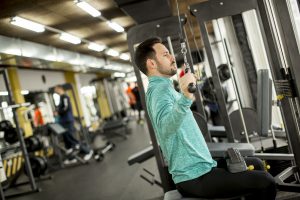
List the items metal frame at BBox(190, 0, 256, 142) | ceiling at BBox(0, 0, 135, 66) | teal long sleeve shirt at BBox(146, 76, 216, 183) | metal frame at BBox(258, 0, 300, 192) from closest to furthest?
teal long sleeve shirt at BBox(146, 76, 216, 183), metal frame at BBox(258, 0, 300, 192), metal frame at BBox(190, 0, 256, 142), ceiling at BBox(0, 0, 135, 66)

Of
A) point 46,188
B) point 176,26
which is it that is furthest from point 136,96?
point 176,26

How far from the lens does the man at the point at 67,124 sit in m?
8.29

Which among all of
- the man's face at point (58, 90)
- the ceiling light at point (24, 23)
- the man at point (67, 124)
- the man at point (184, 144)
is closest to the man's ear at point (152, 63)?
the man at point (184, 144)

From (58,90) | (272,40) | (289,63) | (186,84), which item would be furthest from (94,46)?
(186,84)

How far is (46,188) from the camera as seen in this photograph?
20.2 ft

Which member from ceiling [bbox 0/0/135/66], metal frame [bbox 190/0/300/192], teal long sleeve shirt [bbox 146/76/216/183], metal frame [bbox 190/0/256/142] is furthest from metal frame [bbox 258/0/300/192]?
ceiling [bbox 0/0/135/66]

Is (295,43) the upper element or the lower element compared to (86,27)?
lower

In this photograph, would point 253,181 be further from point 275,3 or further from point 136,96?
point 136,96

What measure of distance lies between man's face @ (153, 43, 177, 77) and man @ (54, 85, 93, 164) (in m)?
6.34

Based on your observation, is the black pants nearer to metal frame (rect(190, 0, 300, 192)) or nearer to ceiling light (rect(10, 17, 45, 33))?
metal frame (rect(190, 0, 300, 192))

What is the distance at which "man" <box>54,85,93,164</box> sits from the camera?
8289mm

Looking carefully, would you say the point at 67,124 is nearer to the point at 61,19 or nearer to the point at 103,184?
the point at 61,19

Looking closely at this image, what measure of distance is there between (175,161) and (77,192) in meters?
3.64

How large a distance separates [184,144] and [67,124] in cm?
684
